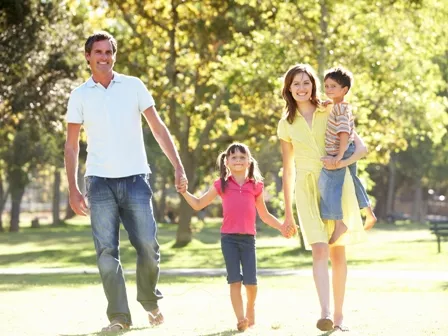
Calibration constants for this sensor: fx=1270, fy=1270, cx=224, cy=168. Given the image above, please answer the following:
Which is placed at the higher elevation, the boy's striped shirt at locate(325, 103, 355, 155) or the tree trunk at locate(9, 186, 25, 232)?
the boy's striped shirt at locate(325, 103, 355, 155)

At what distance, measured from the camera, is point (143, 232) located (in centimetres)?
980

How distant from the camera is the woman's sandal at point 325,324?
29.2 ft

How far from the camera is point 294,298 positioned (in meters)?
14.4

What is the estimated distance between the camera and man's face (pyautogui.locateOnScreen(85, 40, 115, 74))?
9625 mm

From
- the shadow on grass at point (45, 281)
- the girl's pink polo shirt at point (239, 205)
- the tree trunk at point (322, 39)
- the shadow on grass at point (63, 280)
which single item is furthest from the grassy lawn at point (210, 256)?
the girl's pink polo shirt at point (239, 205)

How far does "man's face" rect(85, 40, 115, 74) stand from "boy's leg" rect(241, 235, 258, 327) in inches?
69.5

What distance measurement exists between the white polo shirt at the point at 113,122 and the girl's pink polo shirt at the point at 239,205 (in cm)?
78

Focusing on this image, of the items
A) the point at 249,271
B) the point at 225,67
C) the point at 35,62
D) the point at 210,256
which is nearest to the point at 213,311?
the point at 249,271

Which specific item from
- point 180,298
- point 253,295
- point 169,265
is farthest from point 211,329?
point 169,265

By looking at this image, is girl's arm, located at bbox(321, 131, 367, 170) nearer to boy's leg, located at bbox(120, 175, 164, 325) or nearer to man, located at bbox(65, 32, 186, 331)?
man, located at bbox(65, 32, 186, 331)

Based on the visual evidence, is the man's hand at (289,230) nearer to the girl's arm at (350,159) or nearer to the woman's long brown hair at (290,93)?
the girl's arm at (350,159)

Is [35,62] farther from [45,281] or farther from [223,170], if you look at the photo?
[223,170]

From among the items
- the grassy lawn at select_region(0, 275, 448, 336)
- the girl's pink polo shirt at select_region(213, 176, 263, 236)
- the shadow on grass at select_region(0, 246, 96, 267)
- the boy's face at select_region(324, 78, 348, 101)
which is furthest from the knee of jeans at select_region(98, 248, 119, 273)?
the shadow on grass at select_region(0, 246, 96, 267)

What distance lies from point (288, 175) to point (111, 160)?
1373mm
